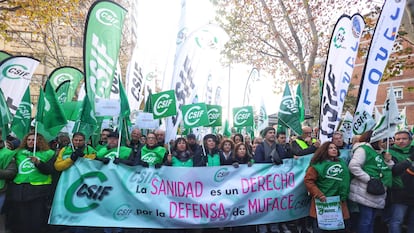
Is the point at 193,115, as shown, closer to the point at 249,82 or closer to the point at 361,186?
the point at 361,186

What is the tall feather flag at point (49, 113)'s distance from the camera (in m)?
5.35

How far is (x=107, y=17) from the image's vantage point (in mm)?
6289

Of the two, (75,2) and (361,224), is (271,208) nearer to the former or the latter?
(361,224)

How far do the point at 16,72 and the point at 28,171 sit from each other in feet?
12.5

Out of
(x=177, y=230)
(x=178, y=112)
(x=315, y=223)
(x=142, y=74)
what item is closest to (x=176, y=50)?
(x=178, y=112)

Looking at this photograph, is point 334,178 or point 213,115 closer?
point 334,178

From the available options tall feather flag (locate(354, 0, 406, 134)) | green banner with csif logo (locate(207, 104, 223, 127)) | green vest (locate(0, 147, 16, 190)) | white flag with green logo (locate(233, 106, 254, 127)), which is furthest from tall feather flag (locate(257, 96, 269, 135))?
green vest (locate(0, 147, 16, 190))

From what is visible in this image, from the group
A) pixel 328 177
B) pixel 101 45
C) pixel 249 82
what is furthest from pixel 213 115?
pixel 249 82

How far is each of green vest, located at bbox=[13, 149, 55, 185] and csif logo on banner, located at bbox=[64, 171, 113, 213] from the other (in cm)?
41

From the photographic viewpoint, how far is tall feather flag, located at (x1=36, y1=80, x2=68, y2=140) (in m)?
5.35

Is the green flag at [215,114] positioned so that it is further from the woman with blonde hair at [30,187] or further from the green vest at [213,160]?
the woman with blonde hair at [30,187]

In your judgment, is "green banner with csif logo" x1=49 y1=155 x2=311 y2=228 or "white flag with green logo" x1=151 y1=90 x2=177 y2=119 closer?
"green banner with csif logo" x1=49 y1=155 x2=311 y2=228

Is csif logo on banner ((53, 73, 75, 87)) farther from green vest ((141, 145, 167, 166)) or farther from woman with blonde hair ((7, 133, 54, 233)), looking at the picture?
green vest ((141, 145, 167, 166))

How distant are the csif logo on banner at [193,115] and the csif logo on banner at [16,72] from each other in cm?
413
